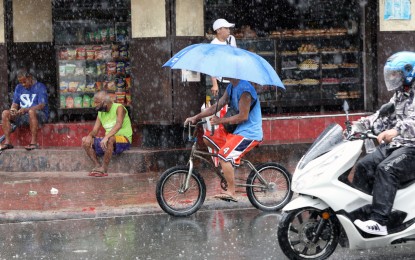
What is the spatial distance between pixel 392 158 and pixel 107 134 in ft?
22.4

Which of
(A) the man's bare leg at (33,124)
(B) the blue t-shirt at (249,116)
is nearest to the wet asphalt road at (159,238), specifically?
(B) the blue t-shirt at (249,116)

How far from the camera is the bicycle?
1024 cm

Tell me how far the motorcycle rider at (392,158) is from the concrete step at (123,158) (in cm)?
639

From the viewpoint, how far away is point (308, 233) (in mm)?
7492

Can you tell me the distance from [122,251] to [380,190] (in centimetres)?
259

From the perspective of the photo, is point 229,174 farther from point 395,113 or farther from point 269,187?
point 395,113

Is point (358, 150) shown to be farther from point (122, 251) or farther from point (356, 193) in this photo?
point (122, 251)

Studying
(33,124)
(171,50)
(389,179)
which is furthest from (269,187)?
(33,124)

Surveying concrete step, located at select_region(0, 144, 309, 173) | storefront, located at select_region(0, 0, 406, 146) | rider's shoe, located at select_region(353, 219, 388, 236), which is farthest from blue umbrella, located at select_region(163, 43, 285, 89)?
concrete step, located at select_region(0, 144, 309, 173)

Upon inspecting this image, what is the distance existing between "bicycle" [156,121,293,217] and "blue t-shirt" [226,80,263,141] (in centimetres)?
33

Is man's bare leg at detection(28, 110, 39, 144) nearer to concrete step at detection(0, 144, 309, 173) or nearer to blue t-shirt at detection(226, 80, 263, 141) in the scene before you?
concrete step at detection(0, 144, 309, 173)

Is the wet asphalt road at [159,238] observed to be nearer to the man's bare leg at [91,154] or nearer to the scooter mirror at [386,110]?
the scooter mirror at [386,110]

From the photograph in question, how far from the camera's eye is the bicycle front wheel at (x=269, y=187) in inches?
415

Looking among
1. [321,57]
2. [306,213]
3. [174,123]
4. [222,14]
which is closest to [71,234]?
[306,213]
